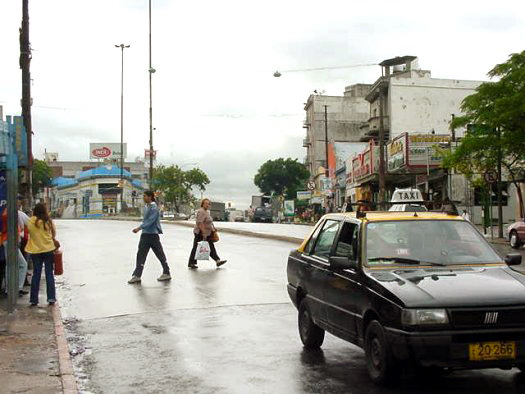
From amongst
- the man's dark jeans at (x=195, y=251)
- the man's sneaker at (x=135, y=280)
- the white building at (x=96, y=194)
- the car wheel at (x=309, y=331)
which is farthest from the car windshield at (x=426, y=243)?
A: the white building at (x=96, y=194)

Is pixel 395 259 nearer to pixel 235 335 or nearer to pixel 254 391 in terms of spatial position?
pixel 254 391

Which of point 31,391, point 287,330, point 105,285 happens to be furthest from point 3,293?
point 31,391

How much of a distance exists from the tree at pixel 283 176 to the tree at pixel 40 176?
34231mm

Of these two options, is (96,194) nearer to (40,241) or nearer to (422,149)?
(422,149)

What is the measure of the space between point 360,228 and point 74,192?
96670 millimetres

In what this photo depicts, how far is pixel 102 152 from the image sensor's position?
11281cm

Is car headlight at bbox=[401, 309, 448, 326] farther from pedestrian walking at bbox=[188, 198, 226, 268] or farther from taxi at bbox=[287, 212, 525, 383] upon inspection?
pedestrian walking at bbox=[188, 198, 226, 268]

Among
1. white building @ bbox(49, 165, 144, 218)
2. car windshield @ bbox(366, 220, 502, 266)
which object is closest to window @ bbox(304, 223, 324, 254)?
car windshield @ bbox(366, 220, 502, 266)

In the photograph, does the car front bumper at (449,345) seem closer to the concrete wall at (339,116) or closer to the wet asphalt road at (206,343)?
the wet asphalt road at (206,343)

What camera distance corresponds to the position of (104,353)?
27.0 feet

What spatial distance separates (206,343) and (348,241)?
237cm

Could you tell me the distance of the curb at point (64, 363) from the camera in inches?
254

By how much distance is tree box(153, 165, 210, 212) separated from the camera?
93.4m

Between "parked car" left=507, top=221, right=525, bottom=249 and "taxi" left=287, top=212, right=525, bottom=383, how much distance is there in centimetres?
1796
